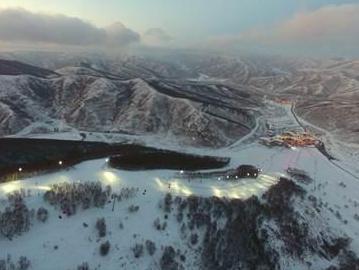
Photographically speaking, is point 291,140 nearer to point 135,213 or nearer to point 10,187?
point 135,213

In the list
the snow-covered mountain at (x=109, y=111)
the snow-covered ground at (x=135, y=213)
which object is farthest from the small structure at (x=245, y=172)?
the snow-covered mountain at (x=109, y=111)

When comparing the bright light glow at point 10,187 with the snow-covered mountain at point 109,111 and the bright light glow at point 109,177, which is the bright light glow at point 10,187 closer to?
the bright light glow at point 109,177

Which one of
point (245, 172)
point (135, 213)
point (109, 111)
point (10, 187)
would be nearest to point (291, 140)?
point (245, 172)

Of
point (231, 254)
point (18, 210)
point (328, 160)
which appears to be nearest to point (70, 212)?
point (18, 210)

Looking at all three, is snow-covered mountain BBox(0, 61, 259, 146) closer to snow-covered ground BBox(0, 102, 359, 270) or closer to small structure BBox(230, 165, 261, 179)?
small structure BBox(230, 165, 261, 179)

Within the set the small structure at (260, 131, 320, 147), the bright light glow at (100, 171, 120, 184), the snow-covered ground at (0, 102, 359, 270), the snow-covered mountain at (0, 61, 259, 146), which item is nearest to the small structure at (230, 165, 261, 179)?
the snow-covered ground at (0, 102, 359, 270)

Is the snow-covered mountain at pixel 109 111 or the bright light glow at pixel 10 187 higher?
the snow-covered mountain at pixel 109 111

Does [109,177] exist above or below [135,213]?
above

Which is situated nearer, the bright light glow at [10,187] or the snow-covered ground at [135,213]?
the snow-covered ground at [135,213]
